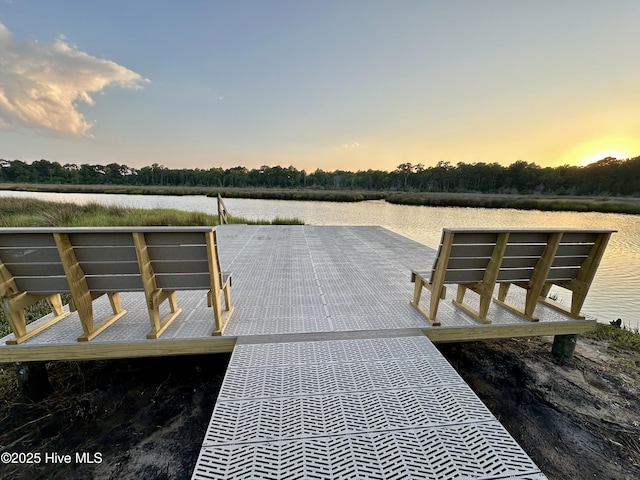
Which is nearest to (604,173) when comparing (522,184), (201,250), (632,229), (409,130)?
(522,184)

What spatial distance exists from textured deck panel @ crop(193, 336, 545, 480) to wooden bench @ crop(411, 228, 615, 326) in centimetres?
75

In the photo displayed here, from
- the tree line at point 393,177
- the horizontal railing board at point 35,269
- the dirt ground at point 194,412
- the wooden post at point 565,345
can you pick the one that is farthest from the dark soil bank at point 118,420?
the tree line at point 393,177

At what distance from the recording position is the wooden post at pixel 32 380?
1.88 meters

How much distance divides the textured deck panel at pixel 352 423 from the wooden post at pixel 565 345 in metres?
1.68

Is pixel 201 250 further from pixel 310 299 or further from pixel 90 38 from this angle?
pixel 90 38

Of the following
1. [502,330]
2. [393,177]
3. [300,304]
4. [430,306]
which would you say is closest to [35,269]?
[300,304]

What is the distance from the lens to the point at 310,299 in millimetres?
2836

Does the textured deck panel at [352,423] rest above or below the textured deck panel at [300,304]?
above

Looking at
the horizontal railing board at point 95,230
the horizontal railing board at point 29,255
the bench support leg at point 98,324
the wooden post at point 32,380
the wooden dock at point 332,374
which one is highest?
the horizontal railing board at point 95,230

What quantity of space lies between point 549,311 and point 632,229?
1578cm

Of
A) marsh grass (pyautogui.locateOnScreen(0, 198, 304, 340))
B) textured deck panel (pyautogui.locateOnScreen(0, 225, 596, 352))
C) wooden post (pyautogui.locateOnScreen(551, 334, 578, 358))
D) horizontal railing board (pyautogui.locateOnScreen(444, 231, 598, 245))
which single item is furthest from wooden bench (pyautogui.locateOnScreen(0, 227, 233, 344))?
marsh grass (pyautogui.locateOnScreen(0, 198, 304, 340))

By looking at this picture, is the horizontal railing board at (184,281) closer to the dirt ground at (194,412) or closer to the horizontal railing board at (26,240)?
the horizontal railing board at (26,240)

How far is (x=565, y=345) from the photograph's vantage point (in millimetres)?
2531

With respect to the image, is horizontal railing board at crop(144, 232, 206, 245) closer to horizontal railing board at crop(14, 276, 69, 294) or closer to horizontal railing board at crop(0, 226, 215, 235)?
horizontal railing board at crop(0, 226, 215, 235)
